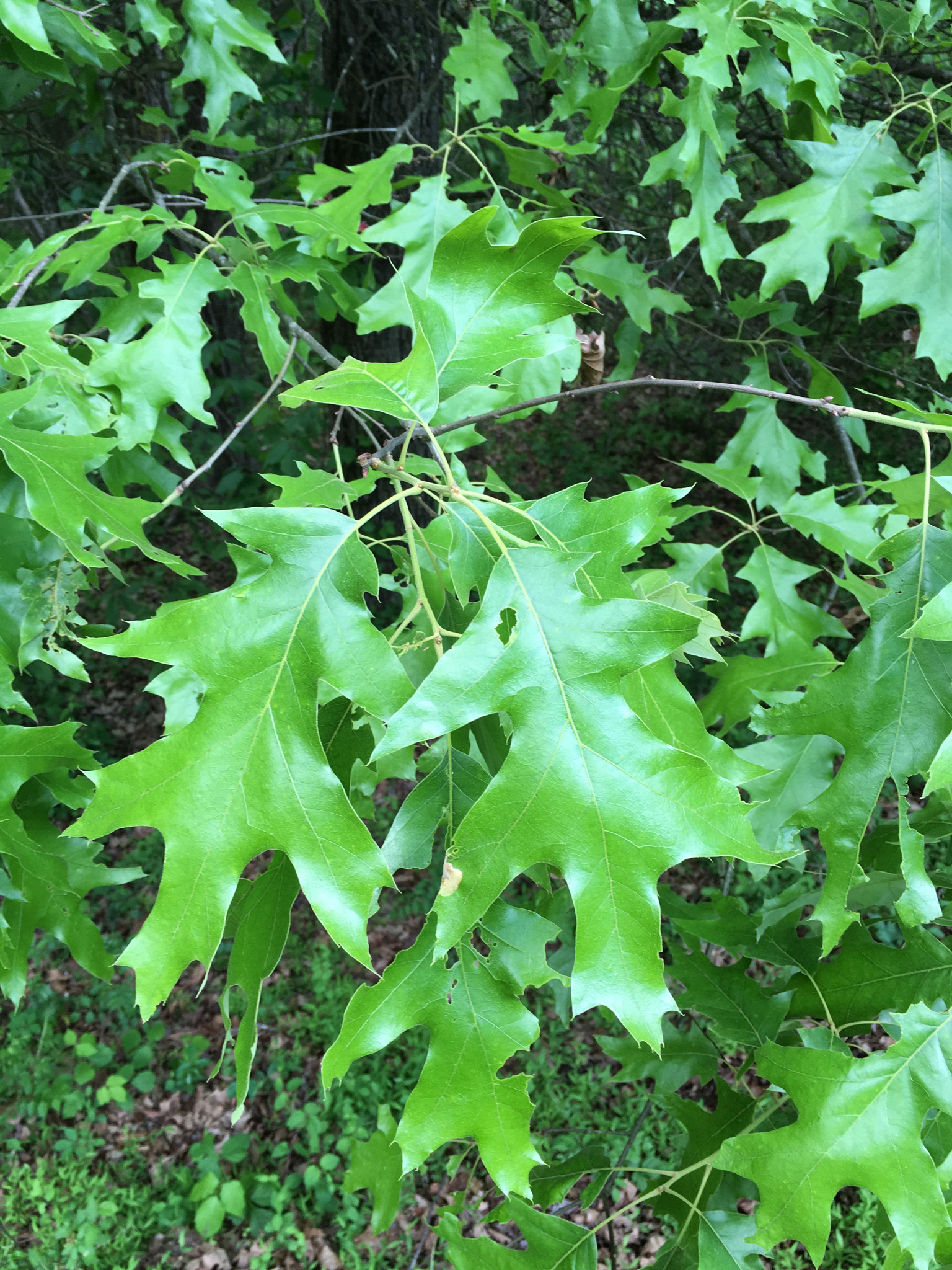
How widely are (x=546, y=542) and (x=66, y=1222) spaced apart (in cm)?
384

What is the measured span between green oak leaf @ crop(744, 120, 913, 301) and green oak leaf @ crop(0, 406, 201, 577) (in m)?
1.59

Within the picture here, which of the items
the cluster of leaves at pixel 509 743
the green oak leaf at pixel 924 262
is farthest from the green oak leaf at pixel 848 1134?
the green oak leaf at pixel 924 262

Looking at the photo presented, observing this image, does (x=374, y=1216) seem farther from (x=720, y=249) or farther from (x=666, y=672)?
(x=720, y=249)

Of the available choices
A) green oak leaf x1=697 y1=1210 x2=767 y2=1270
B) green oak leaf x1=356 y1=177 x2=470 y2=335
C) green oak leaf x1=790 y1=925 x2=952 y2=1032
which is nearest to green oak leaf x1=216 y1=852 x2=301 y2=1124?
green oak leaf x1=697 y1=1210 x2=767 y2=1270

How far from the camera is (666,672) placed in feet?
3.91

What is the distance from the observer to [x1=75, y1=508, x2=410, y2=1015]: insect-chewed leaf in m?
0.98

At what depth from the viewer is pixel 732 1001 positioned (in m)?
1.49

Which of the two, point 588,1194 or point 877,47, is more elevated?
point 877,47

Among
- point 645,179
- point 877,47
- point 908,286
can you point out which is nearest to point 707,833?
point 908,286

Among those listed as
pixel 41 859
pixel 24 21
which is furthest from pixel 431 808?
pixel 24 21

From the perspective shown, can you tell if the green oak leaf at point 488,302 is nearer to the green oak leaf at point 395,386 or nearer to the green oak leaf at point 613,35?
the green oak leaf at point 395,386

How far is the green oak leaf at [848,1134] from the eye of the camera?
45.4 inches

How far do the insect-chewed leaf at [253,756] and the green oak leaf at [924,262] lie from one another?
166 centimetres

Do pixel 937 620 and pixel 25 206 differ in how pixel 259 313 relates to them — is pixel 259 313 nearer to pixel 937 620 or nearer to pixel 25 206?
pixel 937 620
